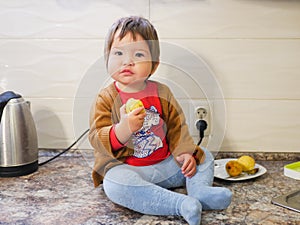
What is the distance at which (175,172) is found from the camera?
3.42 ft

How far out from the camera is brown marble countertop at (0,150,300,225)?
896 mm

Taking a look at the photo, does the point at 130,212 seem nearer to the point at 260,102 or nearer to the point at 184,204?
the point at 184,204

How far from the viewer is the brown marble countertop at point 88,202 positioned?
0.90m

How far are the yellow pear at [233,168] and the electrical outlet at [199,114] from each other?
0.10 m

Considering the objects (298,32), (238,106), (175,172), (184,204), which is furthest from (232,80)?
(184,204)

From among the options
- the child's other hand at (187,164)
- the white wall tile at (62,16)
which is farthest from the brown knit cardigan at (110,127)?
the white wall tile at (62,16)

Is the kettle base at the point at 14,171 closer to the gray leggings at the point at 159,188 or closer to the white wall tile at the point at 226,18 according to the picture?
the gray leggings at the point at 159,188

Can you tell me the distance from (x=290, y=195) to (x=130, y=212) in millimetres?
386

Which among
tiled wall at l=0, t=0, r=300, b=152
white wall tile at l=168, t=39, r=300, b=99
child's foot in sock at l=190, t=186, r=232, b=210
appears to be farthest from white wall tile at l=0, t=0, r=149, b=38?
child's foot in sock at l=190, t=186, r=232, b=210

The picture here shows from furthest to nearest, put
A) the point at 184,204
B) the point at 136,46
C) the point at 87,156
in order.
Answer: the point at 87,156
the point at 136,46
the point at 184,204

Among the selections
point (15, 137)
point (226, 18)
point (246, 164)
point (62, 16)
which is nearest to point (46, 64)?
point (62, 16)

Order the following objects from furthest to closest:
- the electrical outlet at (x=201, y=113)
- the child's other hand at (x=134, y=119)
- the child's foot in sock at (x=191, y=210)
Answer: the electrical outlet at (x=201, y=113)
the child's other hand at (x=134, y=119)
the child's foot in sock at (x=191, y=210)

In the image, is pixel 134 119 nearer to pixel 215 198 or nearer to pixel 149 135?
pixel 149 135

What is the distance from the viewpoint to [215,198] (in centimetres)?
93
